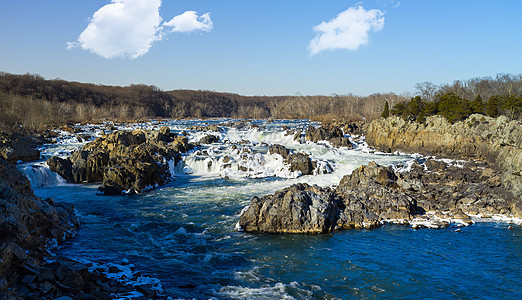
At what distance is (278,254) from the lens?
1469 cm

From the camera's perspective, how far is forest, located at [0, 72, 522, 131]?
4450cm

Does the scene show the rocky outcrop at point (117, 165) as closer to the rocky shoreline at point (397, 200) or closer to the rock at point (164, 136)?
the rock at point (164, 136)

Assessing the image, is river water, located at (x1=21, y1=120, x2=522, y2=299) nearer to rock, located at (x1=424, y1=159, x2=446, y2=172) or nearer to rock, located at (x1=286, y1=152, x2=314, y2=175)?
rock, located at (x1=286, y1=152, x2=314, y2=175)

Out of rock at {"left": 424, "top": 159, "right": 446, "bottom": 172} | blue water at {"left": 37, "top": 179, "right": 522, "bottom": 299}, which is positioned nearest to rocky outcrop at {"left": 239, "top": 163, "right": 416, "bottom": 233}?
blue water at {"left": 37, "top": 179, "right": 522, "bottom": 299}

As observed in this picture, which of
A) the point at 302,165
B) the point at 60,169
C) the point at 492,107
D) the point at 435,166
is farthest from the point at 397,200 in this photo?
the point at 492,107

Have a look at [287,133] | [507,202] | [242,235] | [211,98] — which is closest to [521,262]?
[507,202]

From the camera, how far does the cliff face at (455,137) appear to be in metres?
30.8

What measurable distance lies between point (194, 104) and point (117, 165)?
13507cm

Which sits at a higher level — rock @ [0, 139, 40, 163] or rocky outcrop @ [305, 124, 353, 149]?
rocky outcrop @ [305, 124, 353, 149]

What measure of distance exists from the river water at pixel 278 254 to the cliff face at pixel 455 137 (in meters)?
10.9

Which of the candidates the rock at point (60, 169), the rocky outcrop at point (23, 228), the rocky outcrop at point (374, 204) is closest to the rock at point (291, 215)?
the rocky outcrop at point (374, 204)

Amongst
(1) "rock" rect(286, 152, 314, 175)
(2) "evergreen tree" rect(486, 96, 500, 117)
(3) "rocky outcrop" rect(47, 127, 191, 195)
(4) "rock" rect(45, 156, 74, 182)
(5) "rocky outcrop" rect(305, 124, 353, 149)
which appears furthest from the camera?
(5) "rocky outcrop" rect(305, 124, 353, 149)

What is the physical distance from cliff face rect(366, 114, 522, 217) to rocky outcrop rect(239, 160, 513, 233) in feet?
10.8

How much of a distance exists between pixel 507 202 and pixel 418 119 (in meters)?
26.3
